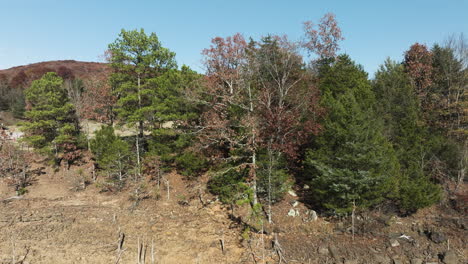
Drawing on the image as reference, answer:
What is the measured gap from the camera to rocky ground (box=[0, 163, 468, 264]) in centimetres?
1211

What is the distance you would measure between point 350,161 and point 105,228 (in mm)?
13813

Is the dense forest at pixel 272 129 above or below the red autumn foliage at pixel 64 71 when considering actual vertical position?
below

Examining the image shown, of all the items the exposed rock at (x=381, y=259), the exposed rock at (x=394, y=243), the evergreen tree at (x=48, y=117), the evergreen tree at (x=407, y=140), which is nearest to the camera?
the exposed rock at (x=381, y=259)

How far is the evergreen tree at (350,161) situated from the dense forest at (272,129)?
0.06 metres

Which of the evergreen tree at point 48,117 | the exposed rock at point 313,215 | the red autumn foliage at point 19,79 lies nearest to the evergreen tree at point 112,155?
the evergreen tree at point 48,117

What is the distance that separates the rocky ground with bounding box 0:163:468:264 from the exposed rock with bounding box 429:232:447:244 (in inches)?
2.0

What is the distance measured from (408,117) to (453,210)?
6.32m

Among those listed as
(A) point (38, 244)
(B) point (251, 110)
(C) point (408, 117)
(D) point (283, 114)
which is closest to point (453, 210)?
(C) point (408, 117)

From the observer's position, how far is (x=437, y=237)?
533 inches

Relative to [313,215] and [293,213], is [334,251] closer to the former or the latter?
[313,215]

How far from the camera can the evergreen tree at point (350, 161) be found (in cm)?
1402

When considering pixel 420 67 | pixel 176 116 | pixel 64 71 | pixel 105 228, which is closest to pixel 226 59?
pixel 176 116

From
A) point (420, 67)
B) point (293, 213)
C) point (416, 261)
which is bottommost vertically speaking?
point (416, 261)

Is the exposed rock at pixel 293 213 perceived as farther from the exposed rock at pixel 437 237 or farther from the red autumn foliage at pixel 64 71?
the red autumn foliage at pixel 64 71
